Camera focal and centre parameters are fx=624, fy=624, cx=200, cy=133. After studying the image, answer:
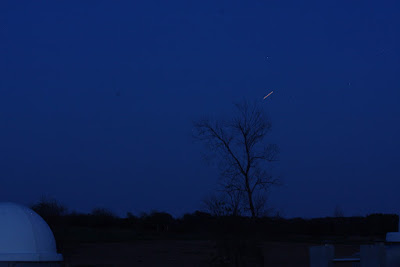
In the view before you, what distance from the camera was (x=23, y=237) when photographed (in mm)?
11172

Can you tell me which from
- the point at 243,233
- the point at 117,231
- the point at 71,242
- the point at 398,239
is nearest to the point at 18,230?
the point at 398,239

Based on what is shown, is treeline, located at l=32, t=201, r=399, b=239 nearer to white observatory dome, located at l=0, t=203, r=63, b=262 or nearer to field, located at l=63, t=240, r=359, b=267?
field, located at l=63, t=240, r=359, b=267

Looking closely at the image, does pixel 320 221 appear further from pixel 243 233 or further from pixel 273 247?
pixel 243 233

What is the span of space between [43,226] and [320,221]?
141 ft

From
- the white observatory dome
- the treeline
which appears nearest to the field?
the treeline

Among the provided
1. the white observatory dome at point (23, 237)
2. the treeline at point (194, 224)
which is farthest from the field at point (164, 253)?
the white observatory dome at point (23, 237)

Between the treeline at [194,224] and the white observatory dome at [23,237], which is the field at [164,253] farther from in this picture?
the white observatory dome at [23,237]

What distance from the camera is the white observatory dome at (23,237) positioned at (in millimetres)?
10961

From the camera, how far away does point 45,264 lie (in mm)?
11352

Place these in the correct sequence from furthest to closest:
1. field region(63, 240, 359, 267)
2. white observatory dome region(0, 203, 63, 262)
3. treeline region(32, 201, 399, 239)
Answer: treeline region(32, 201, 399, 239) → field region(63, 240, 359, 267) → white observatory dome region(0, 203, 63, 262)

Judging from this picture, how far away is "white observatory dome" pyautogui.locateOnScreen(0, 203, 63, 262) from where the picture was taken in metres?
11.0

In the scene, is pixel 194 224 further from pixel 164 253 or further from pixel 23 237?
pixel 23 237

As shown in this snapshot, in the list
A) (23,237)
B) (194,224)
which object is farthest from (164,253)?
(23,237)

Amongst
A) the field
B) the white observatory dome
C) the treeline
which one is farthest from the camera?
the treeline
